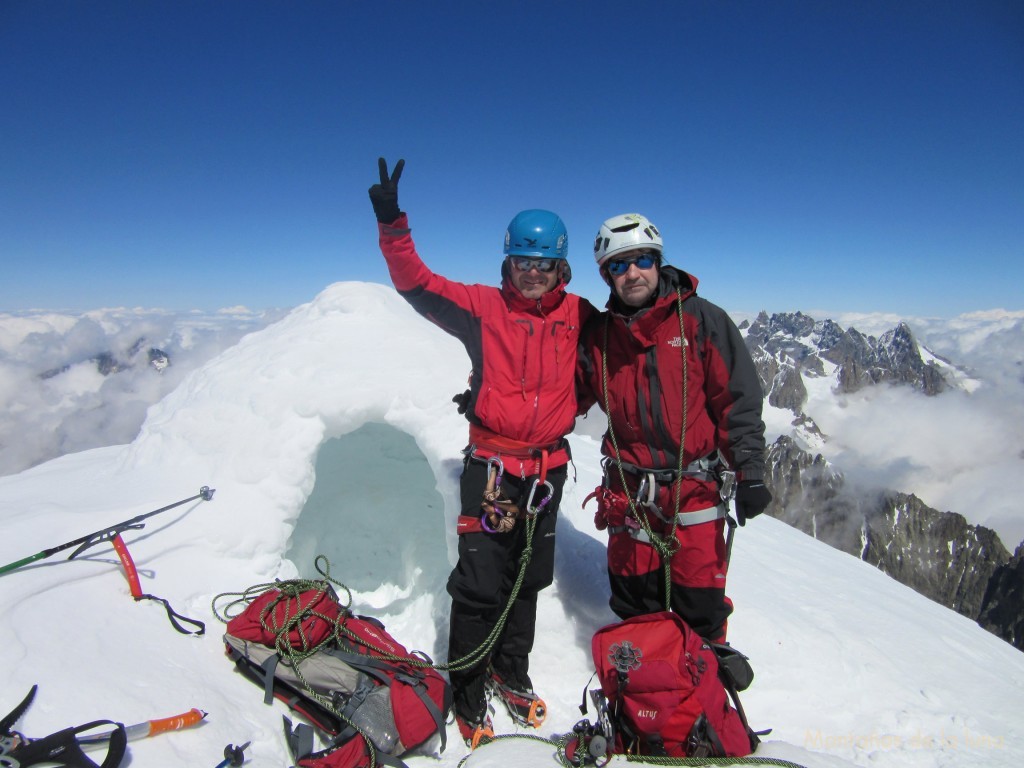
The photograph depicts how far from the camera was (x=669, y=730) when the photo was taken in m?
3.12

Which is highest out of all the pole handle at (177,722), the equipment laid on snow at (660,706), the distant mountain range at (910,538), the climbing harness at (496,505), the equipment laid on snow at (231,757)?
the climbing harness at (496,505)

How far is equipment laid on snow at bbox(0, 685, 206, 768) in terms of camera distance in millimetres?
2654

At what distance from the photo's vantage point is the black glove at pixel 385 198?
4.02 metres

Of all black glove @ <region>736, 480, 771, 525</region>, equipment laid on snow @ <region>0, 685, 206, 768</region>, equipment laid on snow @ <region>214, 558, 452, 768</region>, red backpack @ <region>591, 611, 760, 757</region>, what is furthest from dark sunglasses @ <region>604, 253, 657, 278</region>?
equipment laid on snow @ <region>0, 685, 206, 768</region>

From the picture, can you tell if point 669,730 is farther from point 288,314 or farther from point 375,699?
point 288,314

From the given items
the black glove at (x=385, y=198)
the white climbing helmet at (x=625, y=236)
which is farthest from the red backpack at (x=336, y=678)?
the white climbing helmet at (x=625, y=236)

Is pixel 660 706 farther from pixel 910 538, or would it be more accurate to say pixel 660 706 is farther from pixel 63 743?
pixel 910 538

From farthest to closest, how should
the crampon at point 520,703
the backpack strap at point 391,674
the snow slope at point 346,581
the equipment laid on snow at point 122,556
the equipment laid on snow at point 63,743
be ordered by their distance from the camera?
the crampon at point 520,703 → the equipment laid on snow at point 122,556 → the backpack strap at point 391,674 → the snow slope at point 346,581 → the equipment laid on snow at point 63,743

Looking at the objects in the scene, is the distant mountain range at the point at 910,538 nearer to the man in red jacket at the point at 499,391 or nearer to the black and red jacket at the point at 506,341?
the man in red jacket at the point at 499,391

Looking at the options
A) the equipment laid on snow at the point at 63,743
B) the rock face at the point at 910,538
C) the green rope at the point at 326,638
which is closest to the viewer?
the equipment laid on snow at the point at 63,743

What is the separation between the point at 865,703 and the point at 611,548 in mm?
3211

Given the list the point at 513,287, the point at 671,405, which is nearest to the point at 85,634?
the point at 513,287

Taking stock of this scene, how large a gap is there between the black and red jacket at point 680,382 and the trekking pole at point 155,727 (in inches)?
138

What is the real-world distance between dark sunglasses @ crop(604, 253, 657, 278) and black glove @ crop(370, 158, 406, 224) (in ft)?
5.79
